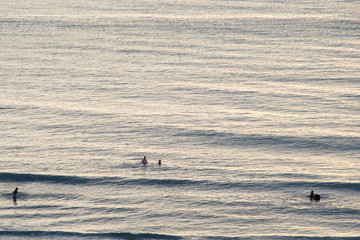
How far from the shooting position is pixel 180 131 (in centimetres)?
7175

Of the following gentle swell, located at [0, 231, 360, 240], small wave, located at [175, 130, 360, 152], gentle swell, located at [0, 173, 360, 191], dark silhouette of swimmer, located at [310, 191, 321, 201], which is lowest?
gentle swell, located at [0, 231, 360, 240]

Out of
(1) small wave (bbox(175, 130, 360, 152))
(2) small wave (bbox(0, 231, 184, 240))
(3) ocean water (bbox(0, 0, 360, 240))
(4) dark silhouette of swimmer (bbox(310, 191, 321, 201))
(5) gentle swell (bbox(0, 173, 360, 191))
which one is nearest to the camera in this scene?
(2) small wave (bbox(0, 231, 184, 240))

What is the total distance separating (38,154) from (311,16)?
108230 mm

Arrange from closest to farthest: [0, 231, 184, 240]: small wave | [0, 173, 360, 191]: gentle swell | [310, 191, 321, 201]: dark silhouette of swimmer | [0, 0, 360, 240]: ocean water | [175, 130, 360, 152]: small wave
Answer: [0, 231, 184, 240]: small wave → [0, 0, 360, 240]: ocean water → [310, 191, 321, 201]: dark silhouette of swimmer → [0, 173, 360, 191]: gentle swell → [175, 130, 360, 152]: small wave

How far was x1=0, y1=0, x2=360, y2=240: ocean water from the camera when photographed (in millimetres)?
49469

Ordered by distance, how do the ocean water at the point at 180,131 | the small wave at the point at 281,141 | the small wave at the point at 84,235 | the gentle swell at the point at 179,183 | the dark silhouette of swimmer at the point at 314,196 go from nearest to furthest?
the small wave at the point at 84,235 < the ocean water at the point at 180,131 < the dark silhouette of swimmer at the point at 314,196 < the gentle swell at the point at 179,183 < the small wave at the point at 281,141

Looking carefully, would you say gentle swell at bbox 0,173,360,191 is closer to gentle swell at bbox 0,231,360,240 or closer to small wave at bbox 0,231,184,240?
gentle swell at bbox 0,231,360,240

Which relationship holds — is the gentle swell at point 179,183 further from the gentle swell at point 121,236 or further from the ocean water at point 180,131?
the gentle swell at point 121,236

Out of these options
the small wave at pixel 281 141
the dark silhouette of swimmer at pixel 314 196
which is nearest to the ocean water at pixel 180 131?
the small wave at pixel 281 141

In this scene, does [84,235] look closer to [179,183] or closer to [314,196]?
[179,183]

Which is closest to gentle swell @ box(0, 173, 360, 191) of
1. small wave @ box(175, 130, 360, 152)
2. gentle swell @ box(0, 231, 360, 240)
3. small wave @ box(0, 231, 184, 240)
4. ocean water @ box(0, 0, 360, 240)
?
ocean water @ box(0, 0, 360, 240)

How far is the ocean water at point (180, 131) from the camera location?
49469 mm

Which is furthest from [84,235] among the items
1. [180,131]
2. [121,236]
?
[180,131]

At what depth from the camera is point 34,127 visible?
7194cm
